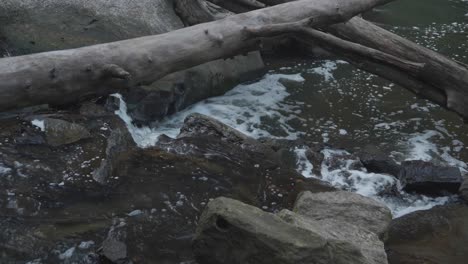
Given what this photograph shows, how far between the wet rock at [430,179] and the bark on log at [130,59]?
1.96m

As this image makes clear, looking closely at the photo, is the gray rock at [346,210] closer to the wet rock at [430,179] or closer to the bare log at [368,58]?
the wet rock at [430,179]

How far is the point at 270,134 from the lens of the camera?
7141 mm

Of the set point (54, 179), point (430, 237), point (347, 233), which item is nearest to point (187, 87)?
point (54, 179)

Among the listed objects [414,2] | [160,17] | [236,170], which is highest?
[160,17]

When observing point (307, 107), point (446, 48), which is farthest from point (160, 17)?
point (446, 48)

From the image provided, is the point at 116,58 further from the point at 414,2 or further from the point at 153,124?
the point at 414,2

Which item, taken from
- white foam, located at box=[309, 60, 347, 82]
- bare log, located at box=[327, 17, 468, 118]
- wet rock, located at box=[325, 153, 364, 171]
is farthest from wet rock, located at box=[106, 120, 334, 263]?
white foam, located at box=[309, 60, 347, 82]

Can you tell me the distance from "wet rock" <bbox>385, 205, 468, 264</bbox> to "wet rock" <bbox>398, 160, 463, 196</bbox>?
308 millimetres

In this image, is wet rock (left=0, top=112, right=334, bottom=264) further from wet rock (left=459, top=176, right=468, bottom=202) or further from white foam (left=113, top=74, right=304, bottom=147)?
wet rock (left=459, top=176, right=468, bottom=202)

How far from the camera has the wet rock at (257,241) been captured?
147 inches

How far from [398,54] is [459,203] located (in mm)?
1873

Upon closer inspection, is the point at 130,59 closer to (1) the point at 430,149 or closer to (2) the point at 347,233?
(2) the point at 347,233

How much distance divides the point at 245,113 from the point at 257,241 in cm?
397

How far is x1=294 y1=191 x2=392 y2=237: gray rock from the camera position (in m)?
4.91
